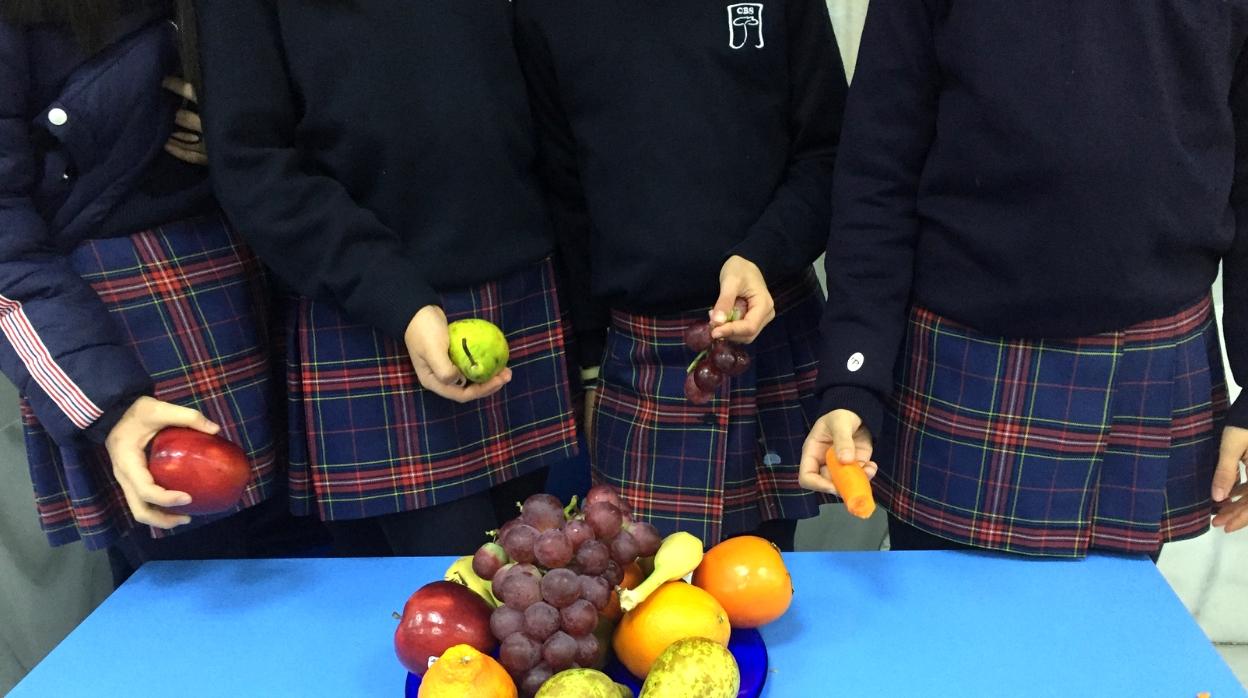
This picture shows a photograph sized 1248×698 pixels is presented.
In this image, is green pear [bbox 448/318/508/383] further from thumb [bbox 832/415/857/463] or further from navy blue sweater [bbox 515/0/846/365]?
thumb [bbox 832/415/857/463]

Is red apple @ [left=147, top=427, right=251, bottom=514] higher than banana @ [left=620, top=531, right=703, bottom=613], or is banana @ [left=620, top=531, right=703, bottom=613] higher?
red apple @ [left=147, top=427, right=251, bottom=514]

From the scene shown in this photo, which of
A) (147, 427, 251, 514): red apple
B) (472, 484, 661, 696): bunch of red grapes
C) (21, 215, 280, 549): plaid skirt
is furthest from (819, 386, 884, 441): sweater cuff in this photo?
(21, 215, 280, 549): plaid skirt

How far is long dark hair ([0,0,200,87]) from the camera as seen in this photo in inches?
37.1

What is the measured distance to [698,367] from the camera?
3.47 feet

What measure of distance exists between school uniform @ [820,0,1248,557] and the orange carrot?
0.08 m

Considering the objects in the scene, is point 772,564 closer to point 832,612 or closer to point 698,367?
point 832,612

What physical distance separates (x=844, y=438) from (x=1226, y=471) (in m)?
0.43

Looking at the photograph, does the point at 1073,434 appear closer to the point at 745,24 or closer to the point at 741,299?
the point at 741,299

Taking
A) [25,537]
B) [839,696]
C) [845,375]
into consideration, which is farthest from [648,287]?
[25,537]

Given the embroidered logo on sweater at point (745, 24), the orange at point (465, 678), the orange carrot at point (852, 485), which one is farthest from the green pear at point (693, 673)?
the embroidered logo on sweater at point (745, 24)

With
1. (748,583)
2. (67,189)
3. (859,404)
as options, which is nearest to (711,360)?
(859,404)

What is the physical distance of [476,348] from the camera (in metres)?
1.02

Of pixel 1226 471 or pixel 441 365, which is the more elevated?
pixel 441 365

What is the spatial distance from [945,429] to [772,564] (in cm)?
33
